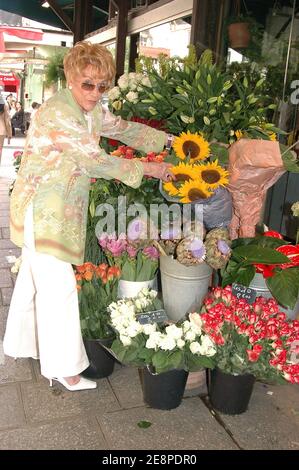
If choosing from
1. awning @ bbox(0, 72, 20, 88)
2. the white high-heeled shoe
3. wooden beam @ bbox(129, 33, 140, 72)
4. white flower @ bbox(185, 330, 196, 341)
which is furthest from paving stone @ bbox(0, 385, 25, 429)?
awning @ bbox(0, 72, 20, 88)

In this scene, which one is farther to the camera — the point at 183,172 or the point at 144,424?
the point at 144,424

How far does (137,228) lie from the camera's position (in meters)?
2.38

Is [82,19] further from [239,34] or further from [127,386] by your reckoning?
[127,386]

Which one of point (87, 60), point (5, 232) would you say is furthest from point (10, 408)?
point (5, 232)

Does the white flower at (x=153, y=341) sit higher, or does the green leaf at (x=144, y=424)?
the white flower at (x=153, y=341)

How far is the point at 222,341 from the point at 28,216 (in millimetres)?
1057

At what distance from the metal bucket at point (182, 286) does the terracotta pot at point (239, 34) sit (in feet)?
8.95

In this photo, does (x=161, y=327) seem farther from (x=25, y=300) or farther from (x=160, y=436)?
(x=25, y=300)

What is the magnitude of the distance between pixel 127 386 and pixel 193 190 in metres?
1.15

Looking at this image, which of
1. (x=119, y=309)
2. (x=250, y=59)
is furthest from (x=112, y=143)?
(x=250, y=59)

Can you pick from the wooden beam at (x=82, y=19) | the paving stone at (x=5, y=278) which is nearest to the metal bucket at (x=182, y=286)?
the paving stone at (x=5, y=278)

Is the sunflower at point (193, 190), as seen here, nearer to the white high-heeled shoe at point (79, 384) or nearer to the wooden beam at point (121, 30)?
the white high-heeled shoe at point (79, 384)

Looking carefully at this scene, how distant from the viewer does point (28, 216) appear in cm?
220

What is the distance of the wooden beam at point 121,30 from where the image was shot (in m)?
6.00
